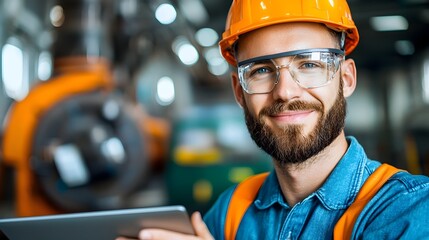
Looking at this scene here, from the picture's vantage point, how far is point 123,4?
12.6 ft

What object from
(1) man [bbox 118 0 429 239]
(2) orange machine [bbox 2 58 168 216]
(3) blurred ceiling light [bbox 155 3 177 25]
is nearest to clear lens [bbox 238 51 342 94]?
A: (1) man [bbox 118 0 429 239]

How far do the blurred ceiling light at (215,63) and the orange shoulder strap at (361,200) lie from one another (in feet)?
17.6

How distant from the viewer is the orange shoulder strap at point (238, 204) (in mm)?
1449

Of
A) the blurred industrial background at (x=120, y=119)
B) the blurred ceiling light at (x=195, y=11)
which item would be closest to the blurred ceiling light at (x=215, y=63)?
the blurred industrial background at (x=120, y=119)

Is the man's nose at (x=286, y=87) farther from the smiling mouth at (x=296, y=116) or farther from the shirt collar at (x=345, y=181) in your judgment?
the shirt collar at (x=345, y=181)

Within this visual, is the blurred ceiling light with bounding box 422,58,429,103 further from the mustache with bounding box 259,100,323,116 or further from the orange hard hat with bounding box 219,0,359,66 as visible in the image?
the mustache with bounding box 259,100,323,116

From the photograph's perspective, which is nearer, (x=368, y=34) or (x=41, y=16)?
(x=41, y=16)

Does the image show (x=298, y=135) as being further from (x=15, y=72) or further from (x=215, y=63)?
(x=15, y=72)

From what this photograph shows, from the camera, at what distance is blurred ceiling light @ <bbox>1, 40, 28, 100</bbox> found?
6898 millimetres

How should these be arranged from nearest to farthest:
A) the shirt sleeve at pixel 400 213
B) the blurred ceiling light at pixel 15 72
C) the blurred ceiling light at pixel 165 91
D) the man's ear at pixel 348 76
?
the shirt sleeve at pixel 400 213 < the man's ear at pixel 348 76 < the blurred ceiling light at pixel 165 91 < the blurred ceiling light at pixel 15 72

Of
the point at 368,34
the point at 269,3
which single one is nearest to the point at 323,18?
the point at 269,3

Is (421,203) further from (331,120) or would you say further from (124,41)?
(124,41)

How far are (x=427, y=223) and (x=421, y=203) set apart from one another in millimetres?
43

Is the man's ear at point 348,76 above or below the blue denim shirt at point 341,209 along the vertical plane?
above
